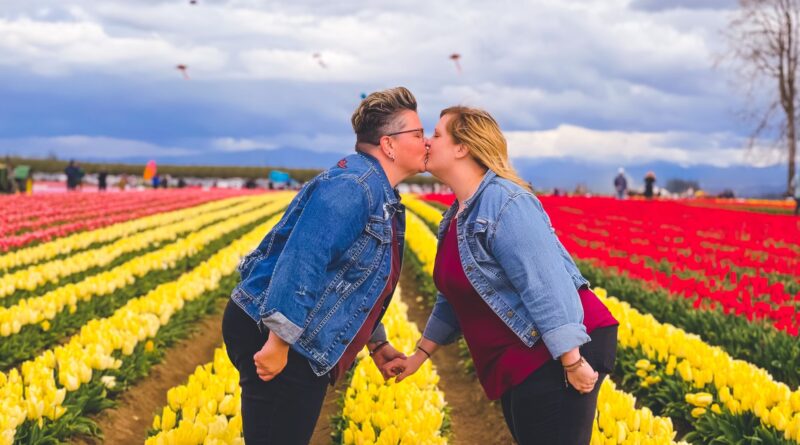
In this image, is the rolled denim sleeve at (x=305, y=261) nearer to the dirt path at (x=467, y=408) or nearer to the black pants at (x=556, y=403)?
the black pants at (x=556, y=403)

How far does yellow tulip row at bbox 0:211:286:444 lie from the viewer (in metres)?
4.36

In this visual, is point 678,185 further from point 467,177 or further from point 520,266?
point 520,266

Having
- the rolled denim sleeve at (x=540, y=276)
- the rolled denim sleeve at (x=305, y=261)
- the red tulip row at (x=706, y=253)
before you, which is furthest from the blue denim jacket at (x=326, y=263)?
the red tulip row at (x=706, y=253)

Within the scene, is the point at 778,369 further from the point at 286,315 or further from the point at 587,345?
the point at 286,315

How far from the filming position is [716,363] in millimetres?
4957

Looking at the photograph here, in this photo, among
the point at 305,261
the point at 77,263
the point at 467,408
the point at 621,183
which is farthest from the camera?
the point at 621,183

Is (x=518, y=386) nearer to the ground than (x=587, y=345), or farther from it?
nearer to the ground

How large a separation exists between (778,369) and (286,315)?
4942 mm

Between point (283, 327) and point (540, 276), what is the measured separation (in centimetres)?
95

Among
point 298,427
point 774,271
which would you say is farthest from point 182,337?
point 774,271

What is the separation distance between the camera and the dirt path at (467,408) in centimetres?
557

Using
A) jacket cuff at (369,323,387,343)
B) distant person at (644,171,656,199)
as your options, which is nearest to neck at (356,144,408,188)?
jacket cuff at (369,323,387,343)

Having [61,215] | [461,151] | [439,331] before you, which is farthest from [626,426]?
[61,215]

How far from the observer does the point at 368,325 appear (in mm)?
2971
